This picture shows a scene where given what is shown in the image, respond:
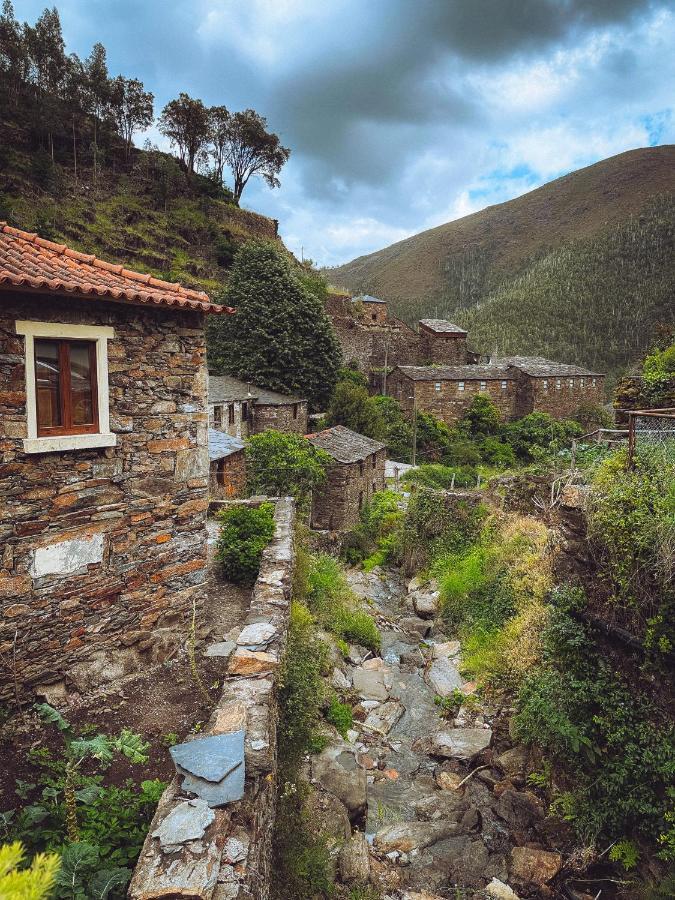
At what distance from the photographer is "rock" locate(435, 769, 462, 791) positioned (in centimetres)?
733

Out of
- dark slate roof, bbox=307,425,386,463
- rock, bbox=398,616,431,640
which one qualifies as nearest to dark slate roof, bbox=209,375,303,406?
dark slate roof, bbox=307,425,386,463

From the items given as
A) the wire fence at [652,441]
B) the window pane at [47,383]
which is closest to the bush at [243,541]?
the window pane at [47,383]

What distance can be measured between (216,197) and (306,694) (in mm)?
47743

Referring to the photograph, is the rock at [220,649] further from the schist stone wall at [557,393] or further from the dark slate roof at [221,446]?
the schist stone wall at [557,393]

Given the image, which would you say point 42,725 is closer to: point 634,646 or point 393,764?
point 393,764

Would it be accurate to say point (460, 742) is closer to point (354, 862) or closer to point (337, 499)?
point (354, 862)

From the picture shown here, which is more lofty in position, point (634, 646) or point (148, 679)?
point (634, 646)

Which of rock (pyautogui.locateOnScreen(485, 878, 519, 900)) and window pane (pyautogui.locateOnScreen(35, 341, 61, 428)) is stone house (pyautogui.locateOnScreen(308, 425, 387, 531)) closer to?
rock (pyautogui.locateOnScreen(485, 878, 519, 900))

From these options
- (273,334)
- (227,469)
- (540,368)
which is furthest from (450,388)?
(227,469)

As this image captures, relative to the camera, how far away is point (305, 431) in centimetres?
2769

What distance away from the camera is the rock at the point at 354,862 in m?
5.13

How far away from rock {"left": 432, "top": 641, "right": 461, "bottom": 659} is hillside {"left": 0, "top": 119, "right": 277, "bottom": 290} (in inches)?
1159

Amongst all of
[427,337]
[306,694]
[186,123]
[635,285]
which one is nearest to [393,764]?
[306,694]

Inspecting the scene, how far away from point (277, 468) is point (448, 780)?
8902mm
